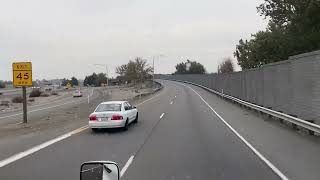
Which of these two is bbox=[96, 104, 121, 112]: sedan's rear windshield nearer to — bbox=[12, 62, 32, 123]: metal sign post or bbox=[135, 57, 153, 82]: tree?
bbox=[12, 62, 32, 123]: metal sign post

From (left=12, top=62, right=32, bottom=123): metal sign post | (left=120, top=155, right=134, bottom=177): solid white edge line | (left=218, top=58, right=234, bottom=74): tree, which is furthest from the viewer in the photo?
(left=218, top=58, right=234, bottom=74): tree

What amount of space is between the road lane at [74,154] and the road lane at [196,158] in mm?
716

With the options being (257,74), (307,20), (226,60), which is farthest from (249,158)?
(226,60)

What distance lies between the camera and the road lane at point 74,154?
39.1ft

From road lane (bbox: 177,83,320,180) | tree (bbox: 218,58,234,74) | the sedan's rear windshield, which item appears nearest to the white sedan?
the sedan's rear windshield

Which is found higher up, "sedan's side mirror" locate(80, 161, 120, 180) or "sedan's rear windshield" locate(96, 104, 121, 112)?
"sedan's side mirror" locate(80, 161, 120, 180)

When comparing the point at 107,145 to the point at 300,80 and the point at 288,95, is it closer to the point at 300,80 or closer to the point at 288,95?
the point at 300,80

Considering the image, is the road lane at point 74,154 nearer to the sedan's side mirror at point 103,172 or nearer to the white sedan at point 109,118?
the white sedan at point 109,118

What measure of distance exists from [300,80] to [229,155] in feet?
30.5

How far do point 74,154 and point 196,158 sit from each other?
147 inches

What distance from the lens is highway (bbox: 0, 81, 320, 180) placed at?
11.6 m

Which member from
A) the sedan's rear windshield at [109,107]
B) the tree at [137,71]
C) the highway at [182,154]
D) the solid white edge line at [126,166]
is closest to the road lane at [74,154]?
the highway at [182,154]

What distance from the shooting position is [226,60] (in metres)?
188

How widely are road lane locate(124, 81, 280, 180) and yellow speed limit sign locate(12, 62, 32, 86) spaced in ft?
36.2
